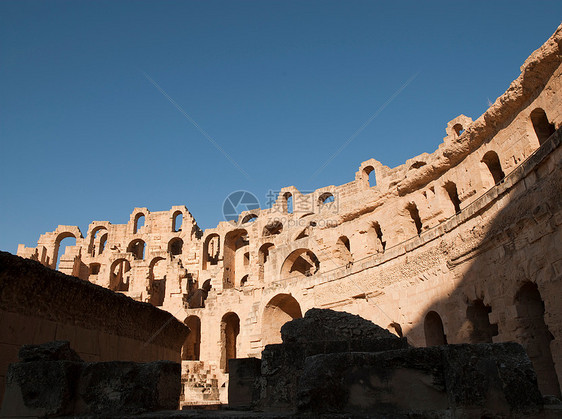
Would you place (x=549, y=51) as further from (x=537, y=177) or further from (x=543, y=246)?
(x=543, y=246)

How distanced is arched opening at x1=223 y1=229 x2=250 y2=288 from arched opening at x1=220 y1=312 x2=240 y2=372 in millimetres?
5317

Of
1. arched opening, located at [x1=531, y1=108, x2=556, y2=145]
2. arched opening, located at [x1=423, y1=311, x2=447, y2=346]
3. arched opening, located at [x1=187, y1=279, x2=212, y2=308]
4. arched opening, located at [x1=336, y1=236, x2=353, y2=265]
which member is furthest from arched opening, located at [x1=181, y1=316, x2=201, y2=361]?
arched opening, located at [x1=531, y1=108, x2=556, y2=145]

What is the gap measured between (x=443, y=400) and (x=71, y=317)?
6.43 metres

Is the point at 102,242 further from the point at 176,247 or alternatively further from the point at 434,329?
the point at 434,329

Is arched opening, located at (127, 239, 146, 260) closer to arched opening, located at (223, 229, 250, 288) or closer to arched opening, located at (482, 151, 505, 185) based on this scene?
arched opening, located at (223, 229, 250, 288)

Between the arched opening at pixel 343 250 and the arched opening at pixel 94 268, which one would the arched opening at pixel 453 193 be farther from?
the arched opening at pixel 94 268

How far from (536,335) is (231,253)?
2740 cm

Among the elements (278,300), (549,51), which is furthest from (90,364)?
(278,300)

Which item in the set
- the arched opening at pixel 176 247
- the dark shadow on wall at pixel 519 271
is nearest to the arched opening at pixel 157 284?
the arched opening at pixel 176 247

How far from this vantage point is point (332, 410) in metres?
3.60

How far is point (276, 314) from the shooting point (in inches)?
906

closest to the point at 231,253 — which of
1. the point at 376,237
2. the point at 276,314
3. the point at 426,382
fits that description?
the point at 276,314

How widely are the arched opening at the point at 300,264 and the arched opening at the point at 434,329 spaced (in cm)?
1039

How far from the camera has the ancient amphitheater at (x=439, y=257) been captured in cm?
1033
